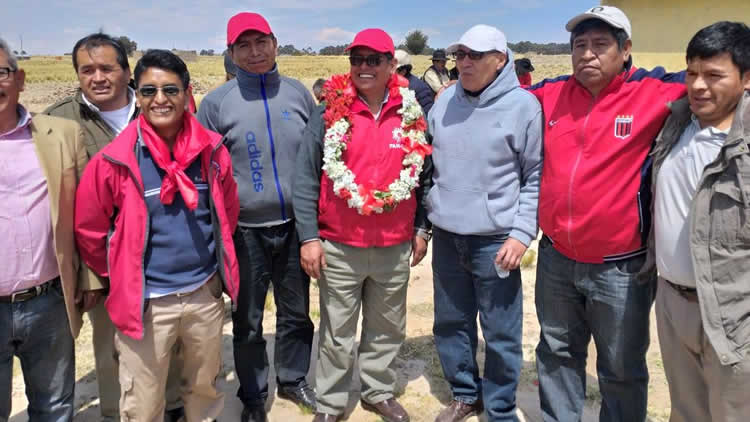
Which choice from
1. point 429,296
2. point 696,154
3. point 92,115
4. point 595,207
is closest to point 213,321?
point 92,115

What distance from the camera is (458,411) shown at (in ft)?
12.5

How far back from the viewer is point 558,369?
330cm

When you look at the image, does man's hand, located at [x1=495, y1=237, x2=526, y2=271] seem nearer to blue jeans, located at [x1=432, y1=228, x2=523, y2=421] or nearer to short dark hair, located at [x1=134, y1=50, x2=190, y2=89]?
blue jeans, located at [x1=432, y1=228, x2=523, y2=421]

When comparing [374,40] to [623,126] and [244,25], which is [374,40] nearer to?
[244,25]

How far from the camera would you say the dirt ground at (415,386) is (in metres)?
3.94

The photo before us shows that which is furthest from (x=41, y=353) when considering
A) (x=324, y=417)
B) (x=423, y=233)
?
(x=423, y=233)

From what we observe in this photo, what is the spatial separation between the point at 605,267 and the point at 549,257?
0.35 m

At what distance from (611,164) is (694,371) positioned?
112 cm

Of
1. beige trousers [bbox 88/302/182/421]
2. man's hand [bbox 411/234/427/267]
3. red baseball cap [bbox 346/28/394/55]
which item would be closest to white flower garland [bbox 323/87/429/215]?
red baseball cap [bbox 346/28/394/55]

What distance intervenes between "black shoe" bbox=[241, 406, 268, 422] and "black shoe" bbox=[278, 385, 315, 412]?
1.00ft

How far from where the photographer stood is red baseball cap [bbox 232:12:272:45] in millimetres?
3404

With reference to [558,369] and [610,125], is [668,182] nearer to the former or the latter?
[610,125]

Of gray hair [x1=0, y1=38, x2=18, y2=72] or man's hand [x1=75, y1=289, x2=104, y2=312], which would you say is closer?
gray hair [x1=0, y1=38, x2=18, y2=72]

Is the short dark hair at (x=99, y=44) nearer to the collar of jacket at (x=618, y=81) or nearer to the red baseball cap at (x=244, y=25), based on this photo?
the red baseball cap at (x=244, y=25)
